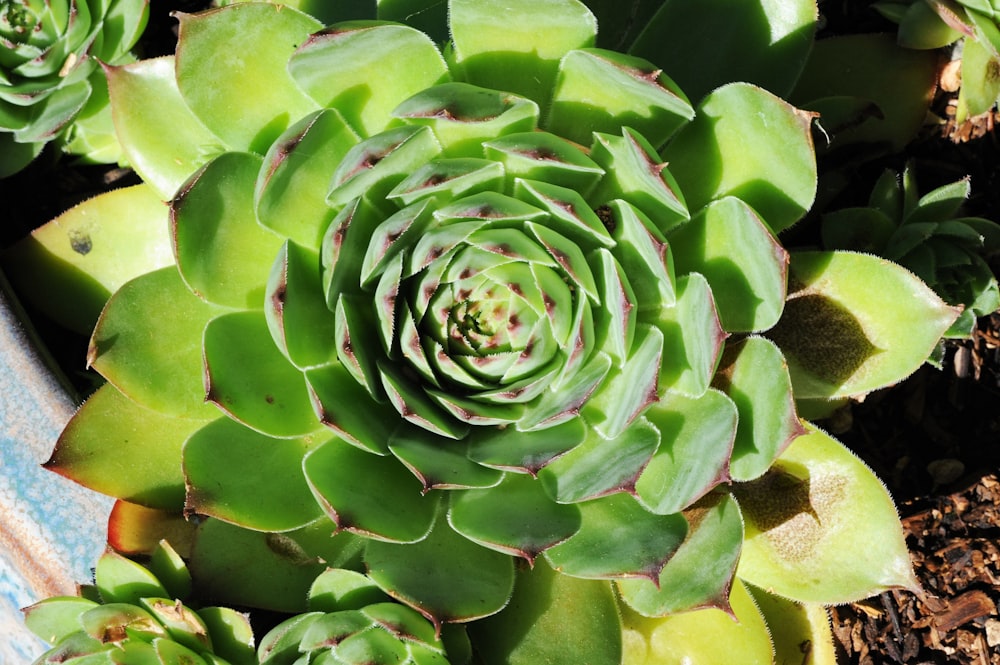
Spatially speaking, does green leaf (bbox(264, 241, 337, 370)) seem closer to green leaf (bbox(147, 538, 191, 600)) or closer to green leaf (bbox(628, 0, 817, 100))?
green leaf (bbox(147, 538, 191, 600))

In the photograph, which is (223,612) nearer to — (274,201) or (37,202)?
(274,201)

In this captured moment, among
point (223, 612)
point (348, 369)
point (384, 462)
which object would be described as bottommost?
point (223, 612)

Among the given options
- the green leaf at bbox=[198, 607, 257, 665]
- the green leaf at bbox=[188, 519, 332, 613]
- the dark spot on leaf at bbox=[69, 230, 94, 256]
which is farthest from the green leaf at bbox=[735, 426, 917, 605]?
the dark spot on leaf at bbox=[69, 230, 94, 256]

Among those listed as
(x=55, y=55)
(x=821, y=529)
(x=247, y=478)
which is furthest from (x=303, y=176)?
(x=821, y=529)

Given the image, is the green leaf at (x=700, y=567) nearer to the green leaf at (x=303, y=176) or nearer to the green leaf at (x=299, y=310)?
the green leaf at (x=299, y=310)

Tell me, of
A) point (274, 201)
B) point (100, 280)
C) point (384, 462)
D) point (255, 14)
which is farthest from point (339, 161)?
point (100, 280)
